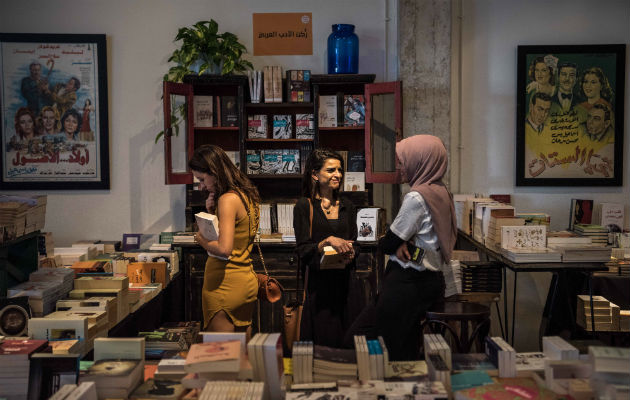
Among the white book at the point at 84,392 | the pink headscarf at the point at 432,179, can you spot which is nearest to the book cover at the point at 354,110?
the pink headscarf at the point at 432,179

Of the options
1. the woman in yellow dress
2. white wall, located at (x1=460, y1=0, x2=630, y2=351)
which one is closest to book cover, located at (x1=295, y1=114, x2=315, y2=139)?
white wall, located at (x1=460, y1=0, x2=630, y2=351)

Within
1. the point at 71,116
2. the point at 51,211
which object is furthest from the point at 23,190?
the point at 71,116

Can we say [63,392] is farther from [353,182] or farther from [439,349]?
[353,182]

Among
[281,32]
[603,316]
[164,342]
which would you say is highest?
[281,32]

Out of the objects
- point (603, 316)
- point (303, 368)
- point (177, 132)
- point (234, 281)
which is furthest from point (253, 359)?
point (177, 132)

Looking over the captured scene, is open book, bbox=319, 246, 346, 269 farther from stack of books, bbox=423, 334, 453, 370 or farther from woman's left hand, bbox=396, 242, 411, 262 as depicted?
stack of books, bbox=423, 334, 453, 370

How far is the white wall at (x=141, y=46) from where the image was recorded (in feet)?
18.8

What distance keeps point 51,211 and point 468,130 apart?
4.13 meters

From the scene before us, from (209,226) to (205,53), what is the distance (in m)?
2.60

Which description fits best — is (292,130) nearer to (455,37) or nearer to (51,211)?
(455,37)

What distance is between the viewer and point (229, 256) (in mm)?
3447

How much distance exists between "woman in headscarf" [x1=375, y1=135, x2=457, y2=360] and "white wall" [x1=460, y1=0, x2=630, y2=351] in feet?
8.32

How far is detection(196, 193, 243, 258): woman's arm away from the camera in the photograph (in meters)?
3.35

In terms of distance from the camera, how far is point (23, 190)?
5.77 meters
